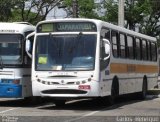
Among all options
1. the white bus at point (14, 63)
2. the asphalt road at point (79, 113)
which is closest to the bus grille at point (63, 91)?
the asphalt road at point (79, 113)

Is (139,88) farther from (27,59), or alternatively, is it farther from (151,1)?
(151,1)

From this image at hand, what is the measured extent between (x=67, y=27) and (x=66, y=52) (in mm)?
901

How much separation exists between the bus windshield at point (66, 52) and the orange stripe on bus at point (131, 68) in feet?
5.01

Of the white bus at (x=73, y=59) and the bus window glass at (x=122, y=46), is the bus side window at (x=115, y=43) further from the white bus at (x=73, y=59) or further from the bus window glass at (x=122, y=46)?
the bus window glass at (x=122, y=46)

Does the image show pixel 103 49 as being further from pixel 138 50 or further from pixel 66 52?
pixel 138 50

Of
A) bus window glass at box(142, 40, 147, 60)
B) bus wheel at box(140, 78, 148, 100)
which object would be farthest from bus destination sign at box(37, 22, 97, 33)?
bus wheel at box(140, 78, 148, 100)

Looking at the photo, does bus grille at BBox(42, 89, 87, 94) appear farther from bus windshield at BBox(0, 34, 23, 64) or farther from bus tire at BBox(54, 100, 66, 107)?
bus tire at BBox(54, 100, 66, 107)

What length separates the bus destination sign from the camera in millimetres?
18297

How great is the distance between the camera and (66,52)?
712 inches

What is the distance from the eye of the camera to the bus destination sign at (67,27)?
18.3 meters

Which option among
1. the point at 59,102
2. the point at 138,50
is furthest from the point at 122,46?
the point at 59,102

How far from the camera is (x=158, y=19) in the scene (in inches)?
2303

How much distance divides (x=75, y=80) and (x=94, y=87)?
643 mm

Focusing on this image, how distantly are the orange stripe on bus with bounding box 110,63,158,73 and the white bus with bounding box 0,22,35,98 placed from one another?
9.92 ft
